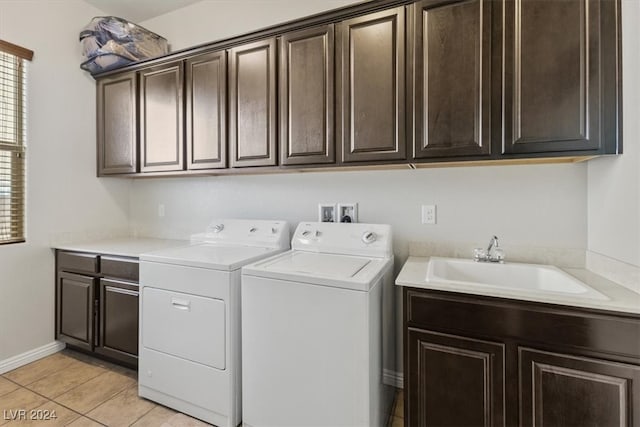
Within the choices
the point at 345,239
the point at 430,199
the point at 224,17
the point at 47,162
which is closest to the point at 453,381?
the point at 345,239

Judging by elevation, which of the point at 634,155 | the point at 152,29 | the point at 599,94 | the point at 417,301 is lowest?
the point at 417,301

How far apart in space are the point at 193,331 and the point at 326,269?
860 millimetres

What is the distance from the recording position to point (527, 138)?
1.46 m

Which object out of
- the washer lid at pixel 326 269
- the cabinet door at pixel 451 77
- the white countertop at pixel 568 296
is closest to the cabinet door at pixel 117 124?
the washer lid at pixel 326 269

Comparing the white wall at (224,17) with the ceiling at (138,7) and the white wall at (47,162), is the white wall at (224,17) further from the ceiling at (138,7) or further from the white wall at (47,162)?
the white wall at (47,162)

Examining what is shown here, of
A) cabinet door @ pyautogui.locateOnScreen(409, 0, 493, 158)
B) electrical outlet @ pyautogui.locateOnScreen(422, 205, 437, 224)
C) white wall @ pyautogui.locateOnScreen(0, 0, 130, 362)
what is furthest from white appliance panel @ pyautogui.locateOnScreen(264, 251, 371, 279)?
white wall @ pyautogui.locateOnScreen(0, 0, 130, 362)

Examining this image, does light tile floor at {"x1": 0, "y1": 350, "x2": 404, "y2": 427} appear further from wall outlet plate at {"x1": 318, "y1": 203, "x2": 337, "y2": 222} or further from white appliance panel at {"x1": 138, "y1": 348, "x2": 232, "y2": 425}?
wall outlet plate at {"x1": 318, "y1": 203, "x2": 337, "y2": 222}

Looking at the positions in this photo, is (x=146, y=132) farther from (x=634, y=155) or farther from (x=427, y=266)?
(x=634, y=155)

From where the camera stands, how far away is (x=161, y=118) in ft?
7.99

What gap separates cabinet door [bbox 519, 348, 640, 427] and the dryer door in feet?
4.67

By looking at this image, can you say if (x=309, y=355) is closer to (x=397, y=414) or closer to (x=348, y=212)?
(x=397, y=414)

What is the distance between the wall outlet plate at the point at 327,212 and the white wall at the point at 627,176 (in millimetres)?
1459

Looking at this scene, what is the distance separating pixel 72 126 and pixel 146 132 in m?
0.69

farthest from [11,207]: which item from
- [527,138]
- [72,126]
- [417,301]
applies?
[527,138]
